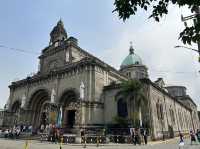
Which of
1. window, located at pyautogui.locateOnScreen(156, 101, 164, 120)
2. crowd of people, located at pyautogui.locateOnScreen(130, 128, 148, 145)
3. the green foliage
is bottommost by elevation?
crowd of people, located at pyautogui.locateOnScreen(130, 128, 148, 145)

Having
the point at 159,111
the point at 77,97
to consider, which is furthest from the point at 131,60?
the point at 77,97

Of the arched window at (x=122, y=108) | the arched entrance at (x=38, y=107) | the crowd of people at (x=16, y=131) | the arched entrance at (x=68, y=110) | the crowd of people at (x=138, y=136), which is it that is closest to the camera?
the crowd of people at (x=138, y=136)

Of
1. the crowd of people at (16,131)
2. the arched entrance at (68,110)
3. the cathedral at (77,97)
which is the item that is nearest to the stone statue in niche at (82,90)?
the cathedral at (77,97)

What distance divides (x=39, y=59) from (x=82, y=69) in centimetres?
1814

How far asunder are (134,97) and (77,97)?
990 cm

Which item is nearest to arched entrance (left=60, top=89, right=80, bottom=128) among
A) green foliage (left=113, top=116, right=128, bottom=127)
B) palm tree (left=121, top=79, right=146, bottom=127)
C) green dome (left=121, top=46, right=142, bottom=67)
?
green foliage (left=113, top=116, right=128, bottom=127)

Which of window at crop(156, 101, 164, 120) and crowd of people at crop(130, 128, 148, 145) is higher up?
window at crop(156, 101, 164, 120)

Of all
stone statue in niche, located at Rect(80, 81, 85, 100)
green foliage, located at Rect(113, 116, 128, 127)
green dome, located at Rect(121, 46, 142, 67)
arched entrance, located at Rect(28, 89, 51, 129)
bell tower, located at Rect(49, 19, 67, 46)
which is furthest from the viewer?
green dome, located at Rect(121, 46, 142, 67)

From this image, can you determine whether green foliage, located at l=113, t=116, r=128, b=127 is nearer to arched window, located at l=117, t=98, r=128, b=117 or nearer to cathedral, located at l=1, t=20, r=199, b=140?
cathedral, located at l=1, t=20, r=199, b=140

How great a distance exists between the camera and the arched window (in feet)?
108

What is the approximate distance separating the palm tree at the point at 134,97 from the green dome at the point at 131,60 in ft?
105

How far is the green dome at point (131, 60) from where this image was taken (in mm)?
63406

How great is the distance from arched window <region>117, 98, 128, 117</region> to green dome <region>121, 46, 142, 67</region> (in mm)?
30773

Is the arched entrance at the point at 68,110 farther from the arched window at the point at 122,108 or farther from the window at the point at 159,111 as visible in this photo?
the window at the point at 159,111
